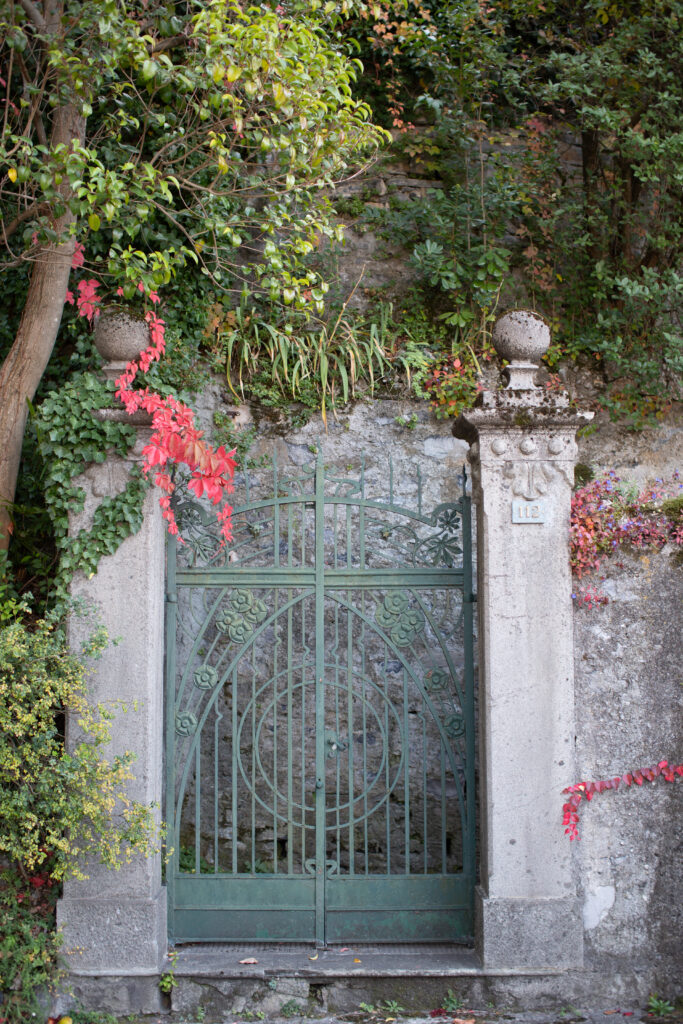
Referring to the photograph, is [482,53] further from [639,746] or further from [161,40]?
[639,746]

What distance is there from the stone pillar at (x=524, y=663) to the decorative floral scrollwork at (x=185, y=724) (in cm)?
149

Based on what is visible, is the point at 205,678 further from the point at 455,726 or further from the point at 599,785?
the point at 599,785

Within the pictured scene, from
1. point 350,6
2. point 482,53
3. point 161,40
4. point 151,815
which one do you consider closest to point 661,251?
point 482,53

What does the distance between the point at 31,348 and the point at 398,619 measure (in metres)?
2.44

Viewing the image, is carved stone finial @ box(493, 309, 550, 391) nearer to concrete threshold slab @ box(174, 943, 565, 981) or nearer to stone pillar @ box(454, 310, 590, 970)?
stone pillar @ box(454, 310, 590, 970)

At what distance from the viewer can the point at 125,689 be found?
405 centimetres

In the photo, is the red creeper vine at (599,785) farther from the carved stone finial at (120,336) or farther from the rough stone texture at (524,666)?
the carved stone finial at (120,336)

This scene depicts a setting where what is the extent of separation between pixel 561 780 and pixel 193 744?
186cm

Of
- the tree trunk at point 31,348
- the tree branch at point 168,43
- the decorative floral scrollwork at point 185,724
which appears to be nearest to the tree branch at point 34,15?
the tree trunk at point 31,348

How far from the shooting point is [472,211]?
658 cm

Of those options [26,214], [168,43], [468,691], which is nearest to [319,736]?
[468,691]

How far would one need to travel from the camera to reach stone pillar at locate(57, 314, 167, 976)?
12.8 feet

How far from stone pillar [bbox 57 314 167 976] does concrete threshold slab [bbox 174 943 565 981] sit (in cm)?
23

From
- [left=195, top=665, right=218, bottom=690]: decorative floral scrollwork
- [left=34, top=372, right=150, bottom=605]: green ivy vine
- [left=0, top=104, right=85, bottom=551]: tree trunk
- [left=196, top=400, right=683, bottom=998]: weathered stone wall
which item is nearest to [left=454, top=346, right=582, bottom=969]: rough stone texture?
[left=196, top=400, right=683, bottom=998]: weathered stone wall
